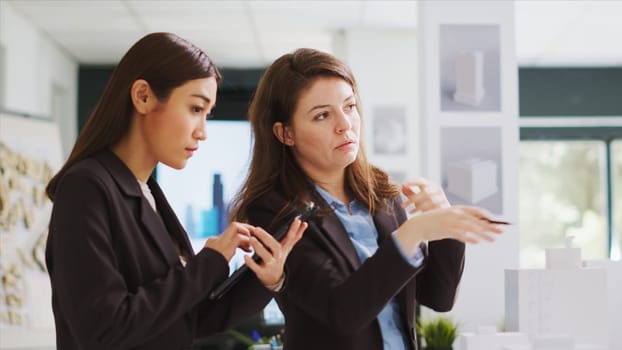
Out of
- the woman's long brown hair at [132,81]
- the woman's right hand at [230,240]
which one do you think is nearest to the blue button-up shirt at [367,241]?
the woman's right hand at [230,240]

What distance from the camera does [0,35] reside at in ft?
17.0

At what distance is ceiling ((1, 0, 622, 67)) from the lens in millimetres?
5398

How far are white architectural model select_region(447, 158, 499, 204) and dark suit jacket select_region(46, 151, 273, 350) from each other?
302 cm

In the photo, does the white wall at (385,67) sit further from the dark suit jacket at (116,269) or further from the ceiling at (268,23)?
the dark suit jacket at (116,269)

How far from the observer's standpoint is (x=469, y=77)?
4.25 meters

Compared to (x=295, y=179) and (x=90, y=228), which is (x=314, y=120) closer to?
(x=295, y=179)

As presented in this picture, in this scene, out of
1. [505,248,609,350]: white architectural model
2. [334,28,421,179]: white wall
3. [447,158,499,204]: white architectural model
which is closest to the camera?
[505,248,609,350]: white architectural model

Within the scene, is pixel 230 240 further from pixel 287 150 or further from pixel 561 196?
pixel 561 196

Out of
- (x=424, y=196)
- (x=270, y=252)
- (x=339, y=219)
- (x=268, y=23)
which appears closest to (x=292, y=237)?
(x=270, y=252)

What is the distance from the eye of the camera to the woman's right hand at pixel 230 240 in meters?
1.28

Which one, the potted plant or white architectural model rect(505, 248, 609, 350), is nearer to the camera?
white architectural model rect(505, 248, 609, 350)

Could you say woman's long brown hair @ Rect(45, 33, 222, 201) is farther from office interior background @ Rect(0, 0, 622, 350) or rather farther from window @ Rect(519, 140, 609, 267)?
window @ Rect(519, 140, 609, 267)

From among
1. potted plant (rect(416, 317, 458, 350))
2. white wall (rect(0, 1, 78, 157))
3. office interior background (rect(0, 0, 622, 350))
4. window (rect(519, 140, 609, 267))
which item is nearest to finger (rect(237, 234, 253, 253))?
office interior background (rect(0, 0, 622, 350))

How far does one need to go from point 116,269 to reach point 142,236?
91mm
